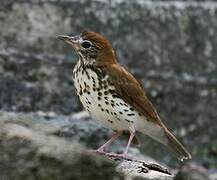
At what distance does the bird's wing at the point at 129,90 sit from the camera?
450cm

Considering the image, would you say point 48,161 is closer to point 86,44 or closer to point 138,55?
point 86,44

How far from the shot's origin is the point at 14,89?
20.6ft

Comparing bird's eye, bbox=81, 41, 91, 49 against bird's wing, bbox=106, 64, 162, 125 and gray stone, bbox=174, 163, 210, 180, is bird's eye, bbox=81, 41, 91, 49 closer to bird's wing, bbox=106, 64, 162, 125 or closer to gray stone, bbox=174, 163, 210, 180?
bird's wing, bbox=106, 64, 162, 125

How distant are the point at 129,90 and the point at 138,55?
2.36 metres

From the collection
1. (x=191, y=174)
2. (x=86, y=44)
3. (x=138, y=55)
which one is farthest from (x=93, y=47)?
(x=138, y=55)

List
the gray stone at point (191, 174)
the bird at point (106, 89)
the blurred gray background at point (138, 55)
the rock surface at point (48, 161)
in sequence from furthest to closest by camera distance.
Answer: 1. the blurred gray background at point (138, 55)
2. the bird at point (106, 89)
3. the rock surface at point (48, 161)
4. the gray stone at point (191, 174)

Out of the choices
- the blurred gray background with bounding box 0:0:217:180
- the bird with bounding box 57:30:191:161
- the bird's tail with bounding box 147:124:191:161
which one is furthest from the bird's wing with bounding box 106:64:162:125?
the blurred gray background with bounding box 0:0:217:180

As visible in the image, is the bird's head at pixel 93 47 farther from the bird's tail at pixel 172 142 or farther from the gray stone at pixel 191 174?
the gray stone at pixel 191 174

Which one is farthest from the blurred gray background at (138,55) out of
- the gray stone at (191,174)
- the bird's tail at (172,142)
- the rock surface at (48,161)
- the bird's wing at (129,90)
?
the gray stone at (191,174)

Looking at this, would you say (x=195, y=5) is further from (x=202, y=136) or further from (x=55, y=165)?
(x=55, y=165)

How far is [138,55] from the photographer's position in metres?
6.89

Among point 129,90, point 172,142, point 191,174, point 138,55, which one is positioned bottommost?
point 172,142

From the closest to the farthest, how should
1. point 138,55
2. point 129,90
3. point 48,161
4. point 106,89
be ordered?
point 48,161 → point 106,89 → point 129,90 → point 138,55

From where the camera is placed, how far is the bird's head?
4.54 m
